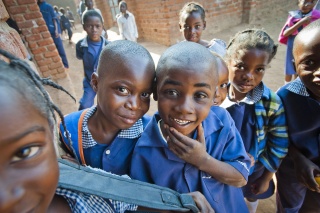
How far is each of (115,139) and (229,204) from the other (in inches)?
29.8

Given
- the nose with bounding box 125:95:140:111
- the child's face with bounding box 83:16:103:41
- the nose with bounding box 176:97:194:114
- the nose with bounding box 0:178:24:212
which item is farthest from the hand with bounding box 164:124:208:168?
the child's face with bounding box 83:16:103:41

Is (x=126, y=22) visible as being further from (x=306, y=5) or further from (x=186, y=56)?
(x=186, y=56)

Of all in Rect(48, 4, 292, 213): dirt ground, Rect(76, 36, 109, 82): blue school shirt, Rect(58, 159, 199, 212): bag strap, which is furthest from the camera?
Rect(76, 36, 109, 82): blue school shirt

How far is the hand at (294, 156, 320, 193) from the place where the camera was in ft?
4.09

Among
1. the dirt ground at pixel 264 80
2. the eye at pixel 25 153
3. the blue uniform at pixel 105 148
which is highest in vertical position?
the eye at pixel 25 153

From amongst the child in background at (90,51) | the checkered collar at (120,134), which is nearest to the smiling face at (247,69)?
the checkered collar at (120,134)

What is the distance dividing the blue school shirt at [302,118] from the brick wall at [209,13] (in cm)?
542

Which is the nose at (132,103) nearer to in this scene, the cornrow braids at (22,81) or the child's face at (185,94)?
the child's face at (185,94)

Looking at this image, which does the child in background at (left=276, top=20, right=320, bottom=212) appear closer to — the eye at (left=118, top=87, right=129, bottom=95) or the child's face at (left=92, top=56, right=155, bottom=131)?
the child's face at (left=92, top=56, right=155, bottom=131)

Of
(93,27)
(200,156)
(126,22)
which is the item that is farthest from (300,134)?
(126,22)

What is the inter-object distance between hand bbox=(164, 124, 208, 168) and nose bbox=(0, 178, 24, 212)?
65 centimetres

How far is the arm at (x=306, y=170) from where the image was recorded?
4.09 ft

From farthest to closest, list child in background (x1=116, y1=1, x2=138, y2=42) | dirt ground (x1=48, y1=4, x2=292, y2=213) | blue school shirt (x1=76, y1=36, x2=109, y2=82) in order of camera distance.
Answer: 1. child in background (x1=116, y1=1, x2=138, y2=42)
2. blue school shirt (x1=76, y1=36, x2=109, y2=82)
3. dirt ground (x1=48, y1=4, x2=292, y2=213)

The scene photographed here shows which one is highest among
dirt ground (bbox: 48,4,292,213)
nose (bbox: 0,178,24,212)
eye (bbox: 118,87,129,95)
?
nose (bbox: 0,178,24,212)
